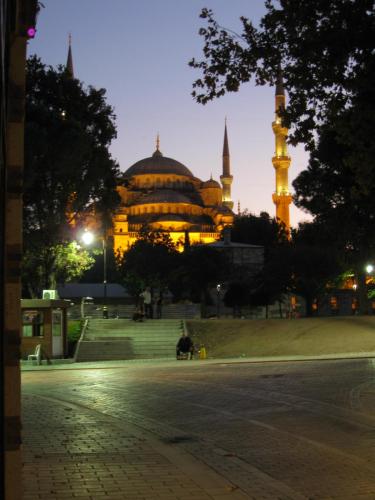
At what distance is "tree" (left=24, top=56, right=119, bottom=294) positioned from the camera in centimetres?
3419

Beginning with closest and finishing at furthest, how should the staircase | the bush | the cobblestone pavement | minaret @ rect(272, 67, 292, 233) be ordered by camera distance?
the cobblestone pavement → the staircase → the bush → minaret @ rect(272, 67, 292, 233)

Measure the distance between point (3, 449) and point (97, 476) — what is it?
305cm

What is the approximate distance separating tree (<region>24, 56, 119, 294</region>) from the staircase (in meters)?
4.18

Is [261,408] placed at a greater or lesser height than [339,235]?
lesser

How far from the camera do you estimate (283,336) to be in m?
31.7

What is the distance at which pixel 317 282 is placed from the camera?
55.7m

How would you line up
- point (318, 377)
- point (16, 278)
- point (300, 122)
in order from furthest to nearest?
point (318, 377)
point (300, 122)
point (16, 278)

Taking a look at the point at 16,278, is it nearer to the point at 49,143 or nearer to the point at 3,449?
the point at 3,449

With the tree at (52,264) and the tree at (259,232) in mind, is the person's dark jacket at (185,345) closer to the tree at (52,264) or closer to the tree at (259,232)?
the tree at (52,264)

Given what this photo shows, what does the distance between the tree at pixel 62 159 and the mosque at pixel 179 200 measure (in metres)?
53.9

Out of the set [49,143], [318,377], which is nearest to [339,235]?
[49,143]

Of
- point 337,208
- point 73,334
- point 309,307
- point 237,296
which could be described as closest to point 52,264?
point 73,334

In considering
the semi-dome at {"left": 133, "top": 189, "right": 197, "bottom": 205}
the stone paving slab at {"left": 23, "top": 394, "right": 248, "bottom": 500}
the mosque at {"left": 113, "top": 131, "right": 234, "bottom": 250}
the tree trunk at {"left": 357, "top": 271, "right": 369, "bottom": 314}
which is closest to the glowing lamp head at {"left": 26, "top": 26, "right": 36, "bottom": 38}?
the stone paving slab at {"left": 23, "top": 394, "right": 248, "bottom": 500}

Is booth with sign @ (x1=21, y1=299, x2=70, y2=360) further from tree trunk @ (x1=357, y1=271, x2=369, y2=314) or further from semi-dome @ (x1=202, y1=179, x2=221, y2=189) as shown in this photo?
semi-dome @ (x1=202, y1=179, x2=221, y2=189)
